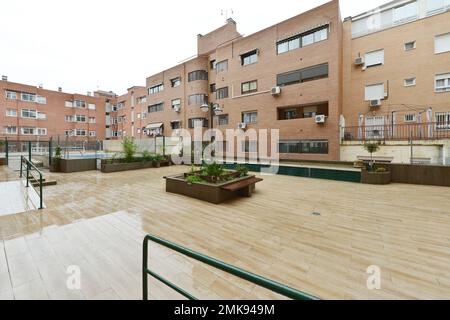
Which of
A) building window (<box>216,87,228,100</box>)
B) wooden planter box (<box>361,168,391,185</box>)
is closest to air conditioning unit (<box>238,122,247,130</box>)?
building window (<box>216,87,228,100</box>)

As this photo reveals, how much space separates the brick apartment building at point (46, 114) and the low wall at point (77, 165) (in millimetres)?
15354

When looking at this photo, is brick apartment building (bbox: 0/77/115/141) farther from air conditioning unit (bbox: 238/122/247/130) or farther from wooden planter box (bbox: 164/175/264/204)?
wooden planter box (bbox: 164/175/264/204)

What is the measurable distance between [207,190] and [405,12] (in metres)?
18.6

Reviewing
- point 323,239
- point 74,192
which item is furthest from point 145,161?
point 323,239

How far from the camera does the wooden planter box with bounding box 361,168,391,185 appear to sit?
878cm

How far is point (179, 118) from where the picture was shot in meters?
24.9

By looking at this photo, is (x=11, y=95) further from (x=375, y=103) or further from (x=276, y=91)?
(x=375, y=103)

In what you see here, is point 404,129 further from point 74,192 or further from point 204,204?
point 74,192

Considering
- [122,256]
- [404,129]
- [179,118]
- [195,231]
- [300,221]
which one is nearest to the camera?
[122,256]

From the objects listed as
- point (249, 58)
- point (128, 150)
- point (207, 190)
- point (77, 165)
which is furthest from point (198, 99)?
point (207, 190)

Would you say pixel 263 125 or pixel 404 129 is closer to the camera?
pixel 404 129

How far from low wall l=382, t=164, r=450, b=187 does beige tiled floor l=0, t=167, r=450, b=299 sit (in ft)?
9.09

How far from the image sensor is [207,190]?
6289 mm

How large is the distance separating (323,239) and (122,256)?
3.49 metres
